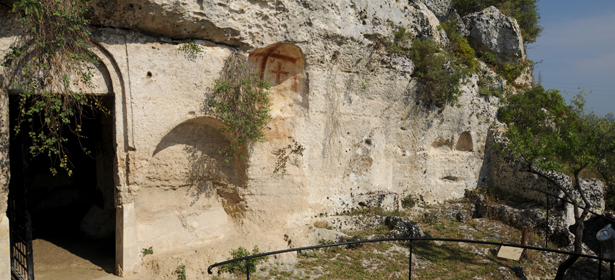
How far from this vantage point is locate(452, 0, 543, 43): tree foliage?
50.8 feet

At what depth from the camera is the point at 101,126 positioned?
918cm

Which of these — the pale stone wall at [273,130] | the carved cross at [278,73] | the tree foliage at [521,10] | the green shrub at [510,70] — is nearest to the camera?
the pale stone wall at [273,130]

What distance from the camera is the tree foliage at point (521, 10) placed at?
1549 centimetres

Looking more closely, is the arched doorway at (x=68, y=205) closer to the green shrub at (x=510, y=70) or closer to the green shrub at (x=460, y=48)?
the green shrub at (x=460, y=48)

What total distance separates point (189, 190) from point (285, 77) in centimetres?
329

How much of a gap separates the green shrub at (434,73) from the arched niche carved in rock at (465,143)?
1.35 meters

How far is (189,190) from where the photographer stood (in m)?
8.48

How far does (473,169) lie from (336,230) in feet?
17.6

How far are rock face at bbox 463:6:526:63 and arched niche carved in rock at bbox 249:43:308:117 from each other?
7.46 metres

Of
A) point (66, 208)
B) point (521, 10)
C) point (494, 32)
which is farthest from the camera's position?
point (521, 10)

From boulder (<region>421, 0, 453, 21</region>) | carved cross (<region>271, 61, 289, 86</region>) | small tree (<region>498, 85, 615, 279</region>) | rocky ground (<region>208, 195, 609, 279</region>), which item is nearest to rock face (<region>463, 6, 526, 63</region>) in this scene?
boulder (<region>421, 0, 453, 21</region>)

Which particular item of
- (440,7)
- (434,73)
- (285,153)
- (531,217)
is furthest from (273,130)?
(440,7)

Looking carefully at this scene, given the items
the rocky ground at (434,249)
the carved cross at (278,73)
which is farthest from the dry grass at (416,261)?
the carved cross at (278,73)

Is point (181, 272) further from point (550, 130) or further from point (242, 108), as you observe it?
point (550, 130)
